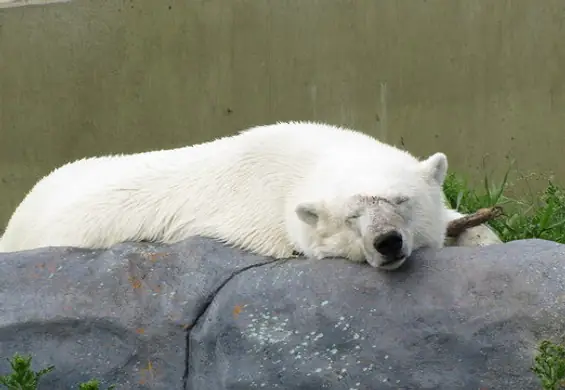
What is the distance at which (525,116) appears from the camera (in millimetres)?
6273

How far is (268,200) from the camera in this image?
12.3 feet

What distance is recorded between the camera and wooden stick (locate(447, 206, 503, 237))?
3838mm

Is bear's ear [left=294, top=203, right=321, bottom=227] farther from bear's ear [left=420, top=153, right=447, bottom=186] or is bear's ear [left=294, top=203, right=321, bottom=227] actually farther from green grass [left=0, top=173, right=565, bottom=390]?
green grass [left=0, top=173, right=565, bottom=390]

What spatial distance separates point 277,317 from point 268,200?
2.14ft

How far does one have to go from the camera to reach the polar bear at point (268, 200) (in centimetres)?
333

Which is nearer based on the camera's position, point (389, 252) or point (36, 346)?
point (389, 252)

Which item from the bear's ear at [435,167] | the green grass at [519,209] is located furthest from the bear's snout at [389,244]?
the green grass at [519,209]

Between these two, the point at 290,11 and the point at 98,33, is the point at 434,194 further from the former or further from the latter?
the point at 98,33

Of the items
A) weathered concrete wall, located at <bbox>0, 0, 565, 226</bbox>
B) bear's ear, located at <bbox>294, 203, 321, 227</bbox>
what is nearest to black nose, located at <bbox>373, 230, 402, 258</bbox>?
bear's ear, located at <bbox>294, 203, 321, 227</bbox>

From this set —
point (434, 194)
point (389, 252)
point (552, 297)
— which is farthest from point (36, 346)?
point (552, 297)

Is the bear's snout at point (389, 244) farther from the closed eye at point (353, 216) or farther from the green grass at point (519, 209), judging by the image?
the green grass at point (519, 209)

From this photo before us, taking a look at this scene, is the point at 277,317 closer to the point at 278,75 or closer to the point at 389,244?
the point at 389,244

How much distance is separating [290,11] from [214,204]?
3.26 metres

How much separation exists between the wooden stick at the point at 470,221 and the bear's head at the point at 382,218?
10.9 inches
